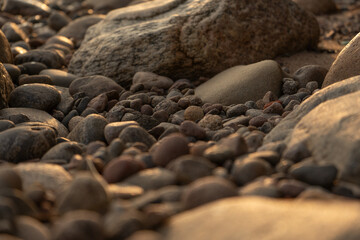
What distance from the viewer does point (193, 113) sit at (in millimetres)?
3715

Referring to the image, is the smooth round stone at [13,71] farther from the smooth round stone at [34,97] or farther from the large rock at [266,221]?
the large rock at [266,221]

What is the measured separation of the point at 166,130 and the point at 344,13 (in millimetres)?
5903

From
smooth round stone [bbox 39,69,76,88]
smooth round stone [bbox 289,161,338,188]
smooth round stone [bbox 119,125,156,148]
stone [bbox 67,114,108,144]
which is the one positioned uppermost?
smooth round stone [bbox 289,161,338,188]

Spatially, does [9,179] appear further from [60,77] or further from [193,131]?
[60,77]

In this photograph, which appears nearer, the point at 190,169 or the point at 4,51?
the point at 190,169

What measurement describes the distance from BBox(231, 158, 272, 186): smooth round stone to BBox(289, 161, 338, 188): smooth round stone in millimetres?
113

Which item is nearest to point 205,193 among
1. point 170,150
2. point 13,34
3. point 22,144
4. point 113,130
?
point 170,150

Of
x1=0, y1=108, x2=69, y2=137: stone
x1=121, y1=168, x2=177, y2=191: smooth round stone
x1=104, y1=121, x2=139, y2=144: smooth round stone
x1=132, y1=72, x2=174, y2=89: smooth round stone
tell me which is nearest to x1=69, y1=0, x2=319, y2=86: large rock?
x1=132, y1=72, x2=174, y2=89: smooth round stone

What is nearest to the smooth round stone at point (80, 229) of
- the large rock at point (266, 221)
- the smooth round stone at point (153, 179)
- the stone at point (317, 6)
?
the large rock at point (266, 221)

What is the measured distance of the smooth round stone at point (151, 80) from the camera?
4594 mm

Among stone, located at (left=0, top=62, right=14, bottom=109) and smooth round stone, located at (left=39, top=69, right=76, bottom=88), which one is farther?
smooth round stone, located at (left=39, top=69, right=76, bottom=88)

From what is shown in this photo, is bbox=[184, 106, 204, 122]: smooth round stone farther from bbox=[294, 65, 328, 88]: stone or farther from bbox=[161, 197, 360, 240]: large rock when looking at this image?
bbox=[161, 197, 360, 240]: large rock

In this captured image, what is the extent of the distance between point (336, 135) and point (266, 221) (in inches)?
33.4

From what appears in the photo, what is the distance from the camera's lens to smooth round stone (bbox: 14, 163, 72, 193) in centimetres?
206
